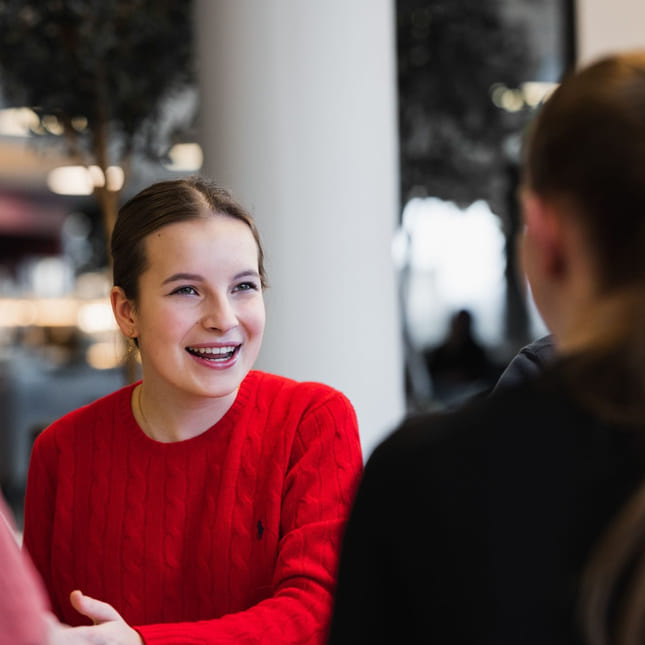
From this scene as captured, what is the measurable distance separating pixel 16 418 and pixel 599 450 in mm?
7359

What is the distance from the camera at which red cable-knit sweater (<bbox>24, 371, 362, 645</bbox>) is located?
1509mm

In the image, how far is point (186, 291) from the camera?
1.59 m

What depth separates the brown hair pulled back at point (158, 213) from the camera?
63.3 inches

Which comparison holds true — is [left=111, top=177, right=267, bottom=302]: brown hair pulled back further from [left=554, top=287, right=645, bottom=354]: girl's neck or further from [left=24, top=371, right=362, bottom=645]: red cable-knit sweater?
[left=554, top=287, right=645, bottom=354]: girl's neck

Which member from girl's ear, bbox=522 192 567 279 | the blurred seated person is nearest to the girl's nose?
girl's ear, bbox=522 192 567 279

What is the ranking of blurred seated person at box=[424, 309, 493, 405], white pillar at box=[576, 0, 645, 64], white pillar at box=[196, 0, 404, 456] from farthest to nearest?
blurred seated person at box=[424, 309, 493, 405]
white pillar at box=[576, 0, 645, 64]
white pillar at box=[196, 0, 404, 456]

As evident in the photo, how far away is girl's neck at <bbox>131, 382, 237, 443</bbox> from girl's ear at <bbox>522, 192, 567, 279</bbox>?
0.90 m

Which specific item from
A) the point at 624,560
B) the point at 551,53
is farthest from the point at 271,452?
the point at 551,53

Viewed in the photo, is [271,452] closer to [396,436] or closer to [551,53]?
[396,436]

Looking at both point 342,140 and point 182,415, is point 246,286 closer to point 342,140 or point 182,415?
point 182,415

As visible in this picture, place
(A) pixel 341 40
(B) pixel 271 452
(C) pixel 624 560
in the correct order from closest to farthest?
(C) pixel 624 560 < (B) pixel 271 452 < (A) pixel 341 40

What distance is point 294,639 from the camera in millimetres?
1437

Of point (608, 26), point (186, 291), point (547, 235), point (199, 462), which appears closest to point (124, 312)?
point (186, 291)

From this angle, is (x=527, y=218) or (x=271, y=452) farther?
(x=271, y=452)
